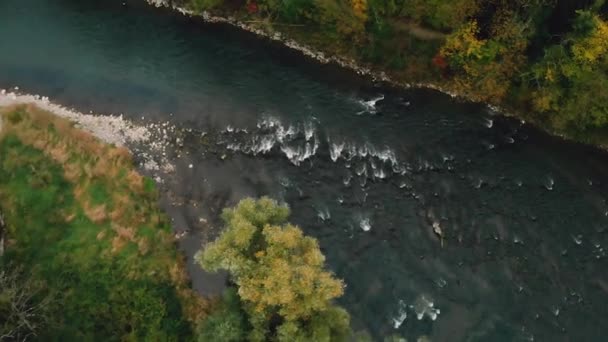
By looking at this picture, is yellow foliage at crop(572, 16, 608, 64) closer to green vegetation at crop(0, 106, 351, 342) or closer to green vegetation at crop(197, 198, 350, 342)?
green vegetation at crop(0, 106, 351, 342)

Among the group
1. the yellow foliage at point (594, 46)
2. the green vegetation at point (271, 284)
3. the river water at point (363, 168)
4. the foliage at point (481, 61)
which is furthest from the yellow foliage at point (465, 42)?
the green vegetation at point (271, 284)

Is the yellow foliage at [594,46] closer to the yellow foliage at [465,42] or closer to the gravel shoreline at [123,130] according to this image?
the yellow foliage at [465,42]

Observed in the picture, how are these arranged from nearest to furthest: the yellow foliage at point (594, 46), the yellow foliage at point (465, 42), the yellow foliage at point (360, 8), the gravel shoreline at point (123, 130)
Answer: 1. the yellow foliage at point (594, 46)
2. the gravel shoreline at point (123, 130)
3. the yellow foliage at point (465, 42)
4. the yellow foliage at point (360, 8)

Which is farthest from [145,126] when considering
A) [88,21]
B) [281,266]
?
[281,266]

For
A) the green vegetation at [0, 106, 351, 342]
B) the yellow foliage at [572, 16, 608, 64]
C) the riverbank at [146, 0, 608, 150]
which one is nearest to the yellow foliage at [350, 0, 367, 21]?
the riverbank at [146, 0, 608, 150]

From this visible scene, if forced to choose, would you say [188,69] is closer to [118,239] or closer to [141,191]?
[141,191]

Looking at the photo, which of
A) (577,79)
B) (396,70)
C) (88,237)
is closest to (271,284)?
(88,237)

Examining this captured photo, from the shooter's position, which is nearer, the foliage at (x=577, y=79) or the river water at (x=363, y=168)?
the river water at (x=363, y=168)

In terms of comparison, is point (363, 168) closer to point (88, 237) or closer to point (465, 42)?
point (465, 42)
